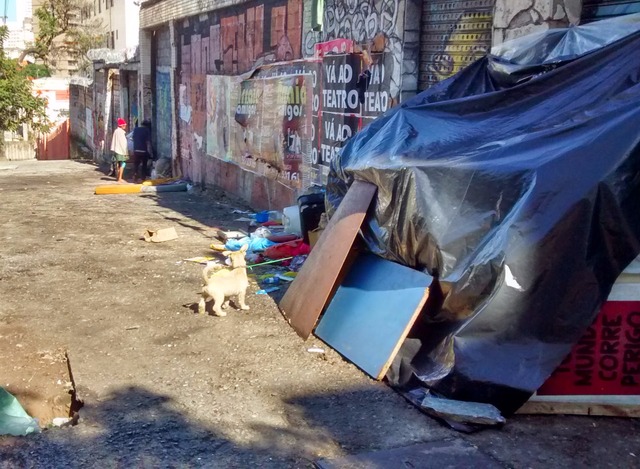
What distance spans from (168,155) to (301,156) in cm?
928

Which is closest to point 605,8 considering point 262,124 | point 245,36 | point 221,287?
point 221,287

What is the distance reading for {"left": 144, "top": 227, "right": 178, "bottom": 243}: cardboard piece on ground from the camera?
980cm

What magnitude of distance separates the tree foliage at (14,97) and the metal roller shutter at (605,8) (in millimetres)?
21826

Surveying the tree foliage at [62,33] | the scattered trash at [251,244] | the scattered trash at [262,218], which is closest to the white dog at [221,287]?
the scattered trash at [251,244]

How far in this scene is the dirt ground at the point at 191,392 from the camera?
4.04 meters

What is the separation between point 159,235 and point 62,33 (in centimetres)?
3417

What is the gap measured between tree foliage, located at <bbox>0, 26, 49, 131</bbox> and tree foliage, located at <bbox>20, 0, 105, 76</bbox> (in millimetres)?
11882

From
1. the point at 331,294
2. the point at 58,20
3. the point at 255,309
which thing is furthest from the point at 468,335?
the point at 58,20

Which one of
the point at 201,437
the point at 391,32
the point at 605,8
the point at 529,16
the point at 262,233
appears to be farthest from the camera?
the point at 262,233

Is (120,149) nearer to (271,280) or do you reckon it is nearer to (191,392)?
(271,280)

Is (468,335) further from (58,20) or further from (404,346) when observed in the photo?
(58,20)

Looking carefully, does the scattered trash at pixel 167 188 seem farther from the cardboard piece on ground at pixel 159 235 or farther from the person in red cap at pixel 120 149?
the cardboard piece on ground at pixel 159 235

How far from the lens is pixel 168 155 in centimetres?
1927

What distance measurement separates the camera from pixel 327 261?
5.90m
